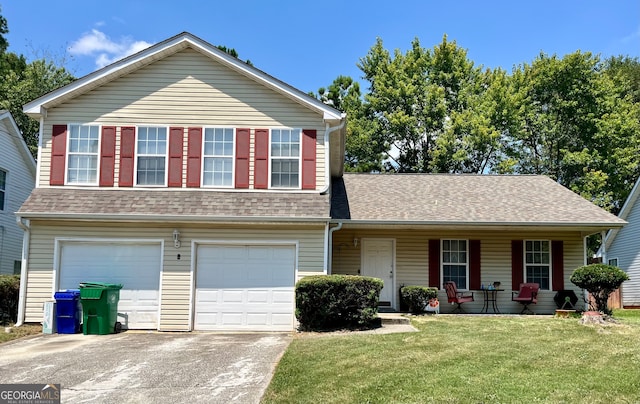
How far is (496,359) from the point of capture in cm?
764

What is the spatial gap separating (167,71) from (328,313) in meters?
7.10

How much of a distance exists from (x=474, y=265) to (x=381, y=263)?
2.65 metres

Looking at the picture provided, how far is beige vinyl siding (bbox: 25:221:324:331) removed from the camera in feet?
40.4

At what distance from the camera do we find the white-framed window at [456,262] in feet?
50.3

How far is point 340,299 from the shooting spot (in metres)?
11.2

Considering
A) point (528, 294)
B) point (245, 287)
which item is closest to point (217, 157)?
point (245, 287)

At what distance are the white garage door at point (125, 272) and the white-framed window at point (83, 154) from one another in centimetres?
160

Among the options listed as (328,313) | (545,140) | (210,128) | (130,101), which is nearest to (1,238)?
(130,101)

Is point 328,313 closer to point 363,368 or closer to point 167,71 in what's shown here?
point 363,368

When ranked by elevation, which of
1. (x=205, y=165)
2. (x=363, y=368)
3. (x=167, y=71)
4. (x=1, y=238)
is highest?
(x=167, y=71)

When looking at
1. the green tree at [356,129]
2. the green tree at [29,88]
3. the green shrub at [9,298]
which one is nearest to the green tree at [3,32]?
the green tree at [29,88]

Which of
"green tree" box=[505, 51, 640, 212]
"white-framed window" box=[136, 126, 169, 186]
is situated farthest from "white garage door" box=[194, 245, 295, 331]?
"green tree" box=[505, 51, 640, 212]

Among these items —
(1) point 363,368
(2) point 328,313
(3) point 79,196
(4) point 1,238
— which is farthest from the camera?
(4) point 1,238

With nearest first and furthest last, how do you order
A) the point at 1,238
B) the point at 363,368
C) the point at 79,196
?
the point at 363,368 < the point at 79,196 < the point at 1,238
